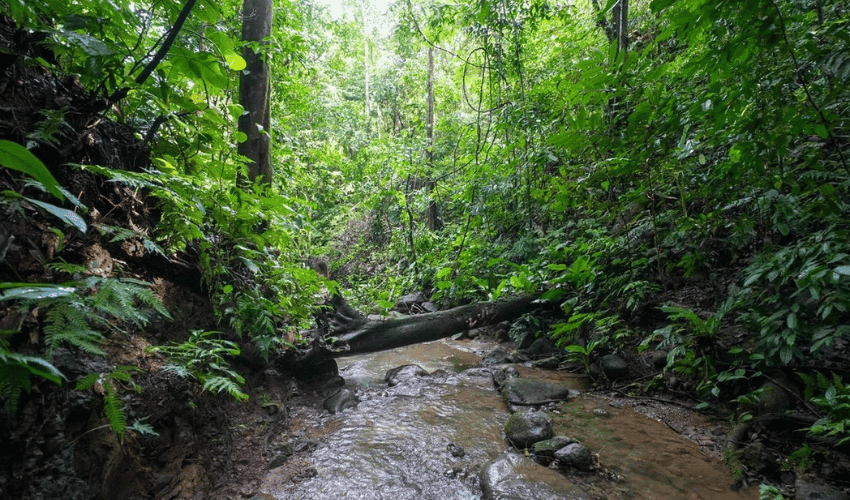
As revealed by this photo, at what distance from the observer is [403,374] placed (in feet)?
16.7

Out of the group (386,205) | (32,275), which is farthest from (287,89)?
(32,275)

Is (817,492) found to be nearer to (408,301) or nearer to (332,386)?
(332,386)

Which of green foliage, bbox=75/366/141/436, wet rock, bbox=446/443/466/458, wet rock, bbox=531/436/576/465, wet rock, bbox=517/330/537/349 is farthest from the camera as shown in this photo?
wet rock, bbox=517/330/537/349

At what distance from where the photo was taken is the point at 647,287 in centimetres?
444

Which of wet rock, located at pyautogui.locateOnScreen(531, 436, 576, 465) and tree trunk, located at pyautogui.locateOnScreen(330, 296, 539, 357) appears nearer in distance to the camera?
wet rock, located at pyautogui.locateOnScreen(531, 436, 576, 465)

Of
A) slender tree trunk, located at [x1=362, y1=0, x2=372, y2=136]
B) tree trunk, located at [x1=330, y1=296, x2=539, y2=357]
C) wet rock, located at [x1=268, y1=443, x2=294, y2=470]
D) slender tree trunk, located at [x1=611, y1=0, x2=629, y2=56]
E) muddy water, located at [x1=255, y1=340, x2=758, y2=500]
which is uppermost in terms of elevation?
slender tree trunk, located at [x1=362, y1=0, x2=372, y2=136]

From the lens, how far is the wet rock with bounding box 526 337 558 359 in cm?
552

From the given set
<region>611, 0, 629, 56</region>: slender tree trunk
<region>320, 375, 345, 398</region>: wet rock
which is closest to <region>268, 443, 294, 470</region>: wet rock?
<region>320, 375, 345, 398</region>: wet rock

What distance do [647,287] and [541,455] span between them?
2.55 metres

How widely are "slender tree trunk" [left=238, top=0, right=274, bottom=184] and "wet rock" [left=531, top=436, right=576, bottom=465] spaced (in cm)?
367

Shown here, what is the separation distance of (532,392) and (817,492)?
2.24 meters

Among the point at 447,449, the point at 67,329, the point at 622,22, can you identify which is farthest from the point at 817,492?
the point at 622,22

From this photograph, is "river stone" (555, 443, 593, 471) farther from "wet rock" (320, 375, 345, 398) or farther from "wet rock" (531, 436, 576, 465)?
"wet rock" (320, 375, 345, 398)

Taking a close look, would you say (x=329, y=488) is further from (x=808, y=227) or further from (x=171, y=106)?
(x=808, y=227)
